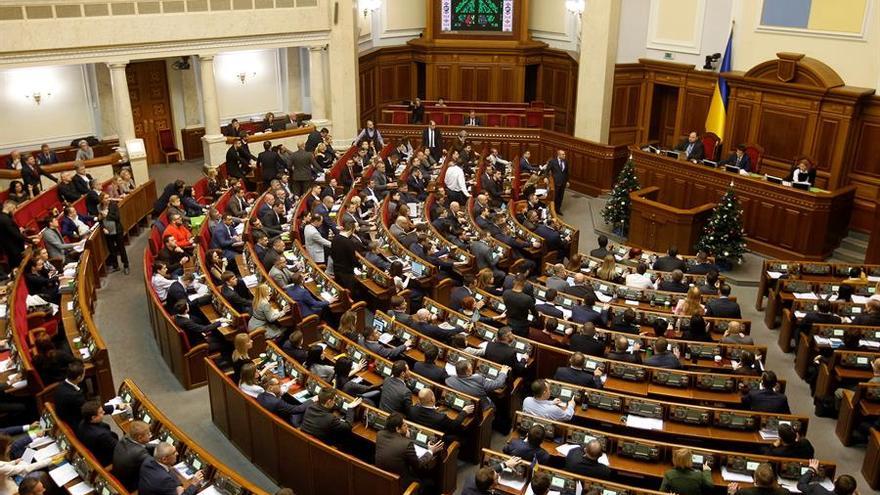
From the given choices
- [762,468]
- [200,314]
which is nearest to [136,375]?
[200,314]

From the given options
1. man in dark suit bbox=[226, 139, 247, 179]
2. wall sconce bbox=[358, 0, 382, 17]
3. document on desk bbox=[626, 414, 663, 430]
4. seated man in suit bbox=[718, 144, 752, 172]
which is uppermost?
wall sconce bbox=[358, 0, 382, 17]

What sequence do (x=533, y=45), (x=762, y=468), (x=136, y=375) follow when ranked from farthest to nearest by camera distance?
(x=533, y=45)
(x=136, y=375)
(x=762, y=468)

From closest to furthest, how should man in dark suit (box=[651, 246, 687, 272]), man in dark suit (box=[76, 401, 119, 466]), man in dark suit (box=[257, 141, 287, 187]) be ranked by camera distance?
man in dark suit (box=[76, 401, 119, 466]) → man in dark suit (box=[651, 246, 687, 272]) → man in dark suit (box=[257, 141, 287, 187])

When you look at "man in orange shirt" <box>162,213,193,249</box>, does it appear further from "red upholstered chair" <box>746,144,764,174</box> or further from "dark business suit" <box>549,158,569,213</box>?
"red upholstered chair" <box>746,144,764,174</box>

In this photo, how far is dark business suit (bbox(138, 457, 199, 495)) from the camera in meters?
6.12

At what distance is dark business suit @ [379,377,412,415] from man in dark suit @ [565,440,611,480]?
1.75 m

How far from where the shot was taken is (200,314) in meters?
10.0

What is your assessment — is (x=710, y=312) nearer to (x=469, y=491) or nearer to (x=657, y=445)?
(x=657, y=445)

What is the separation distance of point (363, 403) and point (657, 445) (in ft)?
9.61

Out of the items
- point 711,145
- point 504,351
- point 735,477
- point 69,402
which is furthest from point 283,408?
point 711,145

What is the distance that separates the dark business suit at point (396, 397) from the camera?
24.9 feet

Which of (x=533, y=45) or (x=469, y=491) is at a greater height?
(x=533, y=45)

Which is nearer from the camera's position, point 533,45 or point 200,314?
point 200,314


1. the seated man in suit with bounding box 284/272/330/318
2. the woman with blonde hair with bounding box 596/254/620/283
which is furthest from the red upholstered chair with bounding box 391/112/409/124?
the seated man in suit with bounding box 284/272/330/318
